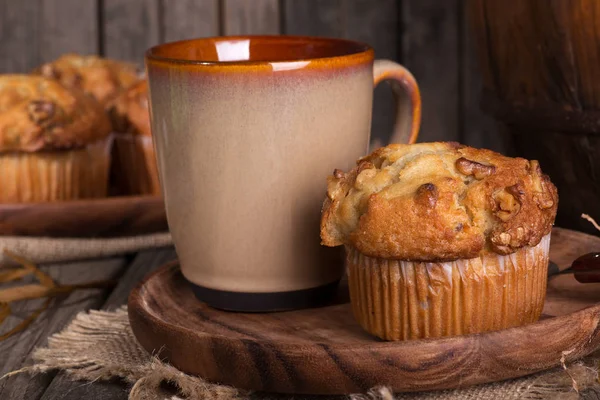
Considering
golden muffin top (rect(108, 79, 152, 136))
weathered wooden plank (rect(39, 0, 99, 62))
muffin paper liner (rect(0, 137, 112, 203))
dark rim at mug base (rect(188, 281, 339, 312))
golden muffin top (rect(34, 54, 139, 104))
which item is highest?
weathered wooden plank (rect(39, 0, 99, 62))

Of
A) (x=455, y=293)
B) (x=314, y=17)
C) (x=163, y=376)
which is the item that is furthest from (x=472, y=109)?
(x=163, y=376)

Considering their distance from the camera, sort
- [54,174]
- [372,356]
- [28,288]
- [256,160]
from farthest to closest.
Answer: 1. [54,174]
2. [28,288]
3. [256,160]
4. [372,356]

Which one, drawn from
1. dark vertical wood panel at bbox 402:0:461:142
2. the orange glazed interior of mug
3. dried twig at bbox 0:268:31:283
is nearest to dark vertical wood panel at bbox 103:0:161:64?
dark vertical wood panel at bbox 402:0:461:142

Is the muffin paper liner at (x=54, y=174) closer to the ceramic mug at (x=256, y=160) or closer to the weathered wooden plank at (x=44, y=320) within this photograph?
the weathered wooden plank at (x=44, y=320)

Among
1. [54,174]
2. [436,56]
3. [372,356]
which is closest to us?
[372,356]

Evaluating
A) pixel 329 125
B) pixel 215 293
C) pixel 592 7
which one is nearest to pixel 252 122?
pixel 329 125

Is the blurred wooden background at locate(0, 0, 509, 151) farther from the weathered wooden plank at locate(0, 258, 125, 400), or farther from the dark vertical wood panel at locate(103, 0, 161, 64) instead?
the weathered wooden plank at locate(0, 258, 125, 400)

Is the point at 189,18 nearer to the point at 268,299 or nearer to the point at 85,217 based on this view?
the point at 85,217
